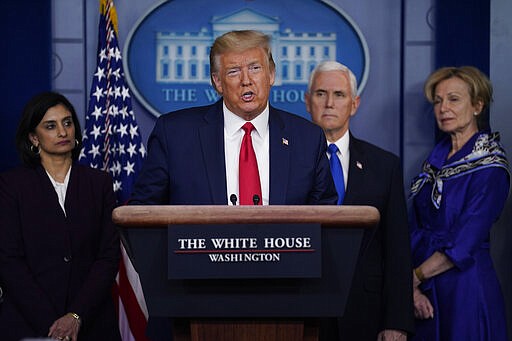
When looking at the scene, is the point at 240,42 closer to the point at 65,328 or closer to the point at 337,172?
the point at 337,172

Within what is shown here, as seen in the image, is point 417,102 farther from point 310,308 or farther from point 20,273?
point 310,308

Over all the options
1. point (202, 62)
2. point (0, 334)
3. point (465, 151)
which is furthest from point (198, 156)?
point (202, 62)

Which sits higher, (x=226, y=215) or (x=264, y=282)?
(x=226, y=215)

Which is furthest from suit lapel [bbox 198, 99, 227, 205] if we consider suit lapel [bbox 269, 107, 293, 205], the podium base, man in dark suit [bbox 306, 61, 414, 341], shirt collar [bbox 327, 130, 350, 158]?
shirt collar [bbox 327, 130, 350, 158]

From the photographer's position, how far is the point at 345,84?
3516 mm

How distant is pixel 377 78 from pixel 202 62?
0.98 meters

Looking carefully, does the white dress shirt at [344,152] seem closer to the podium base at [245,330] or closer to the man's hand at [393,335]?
the man's hand at [393,335]

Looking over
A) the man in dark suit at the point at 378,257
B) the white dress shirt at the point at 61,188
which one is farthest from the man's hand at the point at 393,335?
the white dress shirt at the point at 61,188

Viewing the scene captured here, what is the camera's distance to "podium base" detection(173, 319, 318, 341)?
1.70 metres

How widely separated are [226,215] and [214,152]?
1.76 ft

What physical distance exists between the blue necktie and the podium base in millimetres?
1499

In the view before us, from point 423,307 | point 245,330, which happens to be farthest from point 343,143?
point 245,330

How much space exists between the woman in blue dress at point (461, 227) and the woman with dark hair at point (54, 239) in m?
1.42

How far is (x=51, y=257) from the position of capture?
124 inches
